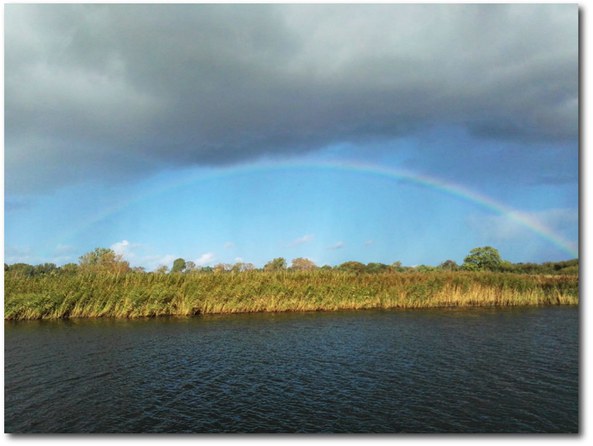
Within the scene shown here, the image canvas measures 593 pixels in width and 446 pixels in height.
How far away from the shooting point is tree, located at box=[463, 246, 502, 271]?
74125 mm

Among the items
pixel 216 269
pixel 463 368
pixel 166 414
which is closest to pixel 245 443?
pixel 166 414

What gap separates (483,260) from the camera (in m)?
76.3

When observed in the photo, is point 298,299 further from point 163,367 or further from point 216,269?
point 163,367

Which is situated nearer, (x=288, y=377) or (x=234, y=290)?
(x=288, y=377)

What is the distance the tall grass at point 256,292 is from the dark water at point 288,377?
2032 millimetres

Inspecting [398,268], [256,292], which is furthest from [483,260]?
[256,292]

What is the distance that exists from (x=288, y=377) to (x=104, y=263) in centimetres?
2335

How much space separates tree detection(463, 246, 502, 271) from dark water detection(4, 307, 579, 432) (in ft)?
184

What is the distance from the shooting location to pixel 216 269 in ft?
100

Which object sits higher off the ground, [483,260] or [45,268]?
[483,260]

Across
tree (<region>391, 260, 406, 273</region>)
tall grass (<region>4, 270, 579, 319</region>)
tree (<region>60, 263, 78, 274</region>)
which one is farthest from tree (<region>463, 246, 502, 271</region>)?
tree (<region>60, 263, 78, 274</region>)

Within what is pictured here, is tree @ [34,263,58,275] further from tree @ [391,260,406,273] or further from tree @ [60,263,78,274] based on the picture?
tree @ [391,260,406,273]

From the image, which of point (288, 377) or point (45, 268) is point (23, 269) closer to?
point (45, 268)

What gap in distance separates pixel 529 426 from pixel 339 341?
9.51 meters
